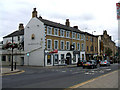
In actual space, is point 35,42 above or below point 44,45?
above

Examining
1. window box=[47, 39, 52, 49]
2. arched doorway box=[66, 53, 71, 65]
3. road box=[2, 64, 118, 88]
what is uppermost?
window box=[47, 39, 52, 49]

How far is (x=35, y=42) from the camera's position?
3744 centimetres

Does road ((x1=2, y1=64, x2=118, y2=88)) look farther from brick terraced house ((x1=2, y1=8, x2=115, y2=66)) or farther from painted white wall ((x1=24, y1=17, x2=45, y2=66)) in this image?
brick terraced house ((x1=2, y1=8, x2=115, y2=66))

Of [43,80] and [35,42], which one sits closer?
[43,80]

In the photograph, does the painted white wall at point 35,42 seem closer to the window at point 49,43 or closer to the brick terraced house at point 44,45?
the brick terraced house at point 44,45

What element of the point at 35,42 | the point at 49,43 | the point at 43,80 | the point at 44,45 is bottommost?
the point at 43,80

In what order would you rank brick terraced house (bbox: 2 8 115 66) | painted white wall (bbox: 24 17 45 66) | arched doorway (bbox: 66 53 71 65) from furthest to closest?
arched doorway (bbox: 66 53 71 65), brick terraced house (bbox: 2 8 115 66), painted white wall (bbox: 24 17 45 66)

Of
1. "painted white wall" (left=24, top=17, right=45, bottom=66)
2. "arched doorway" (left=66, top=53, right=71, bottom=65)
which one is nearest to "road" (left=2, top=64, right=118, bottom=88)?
"painted white wall" (left=24, top=17, right=45, bottom=66)

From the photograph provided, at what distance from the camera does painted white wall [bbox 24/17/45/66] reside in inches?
1407

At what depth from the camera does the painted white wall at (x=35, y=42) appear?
35750 mm

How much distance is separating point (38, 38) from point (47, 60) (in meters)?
5.49

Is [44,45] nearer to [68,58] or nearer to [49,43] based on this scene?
[49,43]

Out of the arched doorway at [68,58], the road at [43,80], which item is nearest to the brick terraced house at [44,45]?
the arched doorway at [68,58]

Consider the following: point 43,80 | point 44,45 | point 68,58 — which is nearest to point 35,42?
point 44,45
